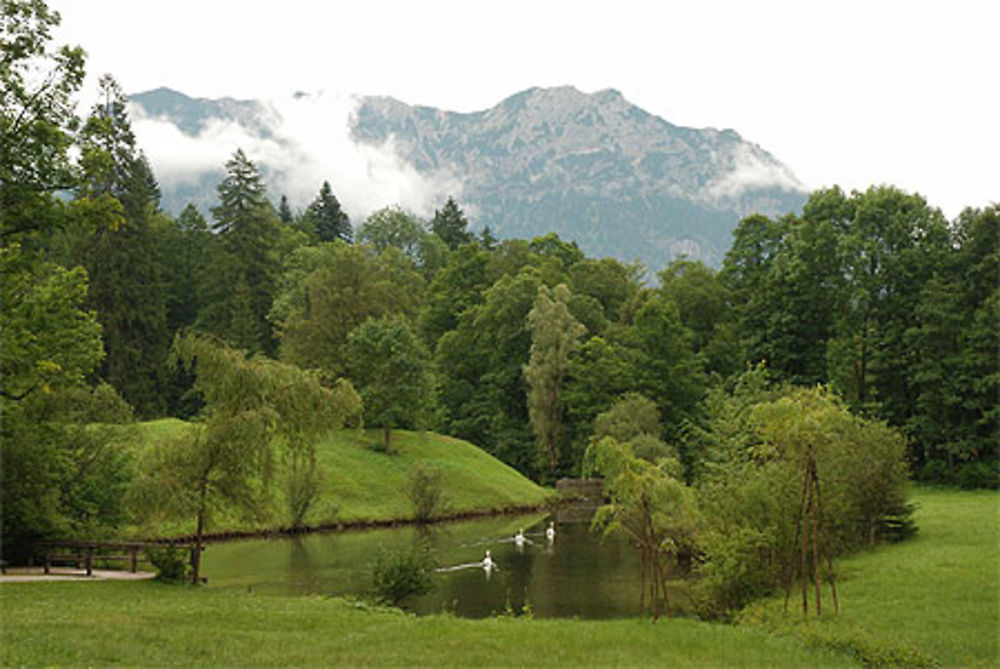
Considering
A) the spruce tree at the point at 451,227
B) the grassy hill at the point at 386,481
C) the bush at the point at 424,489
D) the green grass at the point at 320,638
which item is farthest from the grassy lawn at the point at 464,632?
the spruce tree at the point at 451,227

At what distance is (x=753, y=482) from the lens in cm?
2548

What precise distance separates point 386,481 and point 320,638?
38162 mm

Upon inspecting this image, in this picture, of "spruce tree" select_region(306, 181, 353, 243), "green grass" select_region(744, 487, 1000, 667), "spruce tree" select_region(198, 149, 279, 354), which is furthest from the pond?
"spruce tree" select_region(306, 181, 353, 243)

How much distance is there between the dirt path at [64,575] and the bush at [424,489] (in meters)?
22.9

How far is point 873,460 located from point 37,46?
28.6 meters

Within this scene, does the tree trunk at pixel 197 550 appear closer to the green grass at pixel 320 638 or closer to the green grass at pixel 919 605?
the green grass at pixel 320 638

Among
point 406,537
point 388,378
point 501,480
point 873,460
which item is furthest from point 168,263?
point 873,460

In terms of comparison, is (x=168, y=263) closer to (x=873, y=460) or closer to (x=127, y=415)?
(x=127, y=415)

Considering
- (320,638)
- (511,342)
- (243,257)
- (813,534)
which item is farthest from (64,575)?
(243,257)

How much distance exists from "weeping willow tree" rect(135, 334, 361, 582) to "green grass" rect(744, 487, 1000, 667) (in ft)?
47.1

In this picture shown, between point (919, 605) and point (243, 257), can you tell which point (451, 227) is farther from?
point (919, 605)

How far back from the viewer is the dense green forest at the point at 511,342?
20.7 meters

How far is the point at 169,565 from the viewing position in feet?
85.7

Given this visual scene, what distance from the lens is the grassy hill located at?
47.8 metres
